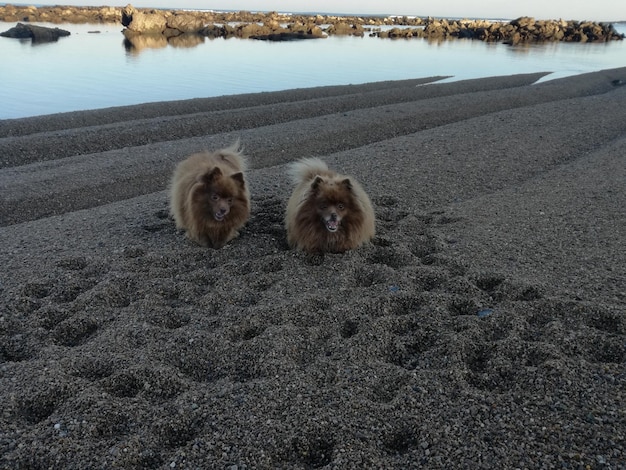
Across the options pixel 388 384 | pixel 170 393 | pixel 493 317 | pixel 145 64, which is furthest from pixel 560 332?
pixel 145 64

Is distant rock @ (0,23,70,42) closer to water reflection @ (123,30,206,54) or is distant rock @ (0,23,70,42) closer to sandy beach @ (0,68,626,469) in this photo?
water reflection @ (123,30,206,54)

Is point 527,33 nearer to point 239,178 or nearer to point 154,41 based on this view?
point 154,41

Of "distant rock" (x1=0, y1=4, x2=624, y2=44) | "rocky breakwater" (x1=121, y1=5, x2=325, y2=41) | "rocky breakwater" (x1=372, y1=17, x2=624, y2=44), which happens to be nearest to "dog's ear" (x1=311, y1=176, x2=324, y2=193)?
"distant rock" (x1=0, y1=4, x2=624, y2=44)

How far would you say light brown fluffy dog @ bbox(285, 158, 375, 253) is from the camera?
541cm

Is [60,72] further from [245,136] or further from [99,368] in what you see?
[99,368]

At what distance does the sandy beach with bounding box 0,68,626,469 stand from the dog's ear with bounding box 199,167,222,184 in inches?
34.4

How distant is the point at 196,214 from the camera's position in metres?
5.74

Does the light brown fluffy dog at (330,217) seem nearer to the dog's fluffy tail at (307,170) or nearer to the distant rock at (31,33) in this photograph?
the dog's fluffy tail at (307,170)

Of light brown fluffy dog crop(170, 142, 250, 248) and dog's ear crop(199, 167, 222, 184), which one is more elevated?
dog's ear crop(199, 167, 222, 184)

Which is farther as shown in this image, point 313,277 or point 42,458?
point 313,277

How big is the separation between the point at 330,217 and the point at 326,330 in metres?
1.47

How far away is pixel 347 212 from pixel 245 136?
7779mm

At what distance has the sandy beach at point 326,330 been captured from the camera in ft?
10.0

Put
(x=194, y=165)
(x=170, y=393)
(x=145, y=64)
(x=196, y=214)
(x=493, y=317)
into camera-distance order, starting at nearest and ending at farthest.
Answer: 1. (x=170, y=393)
2. (x=493, y=317)
3. (x=196, y=214)
4. (x=194, y=165)
5. (x=145, y=64)
